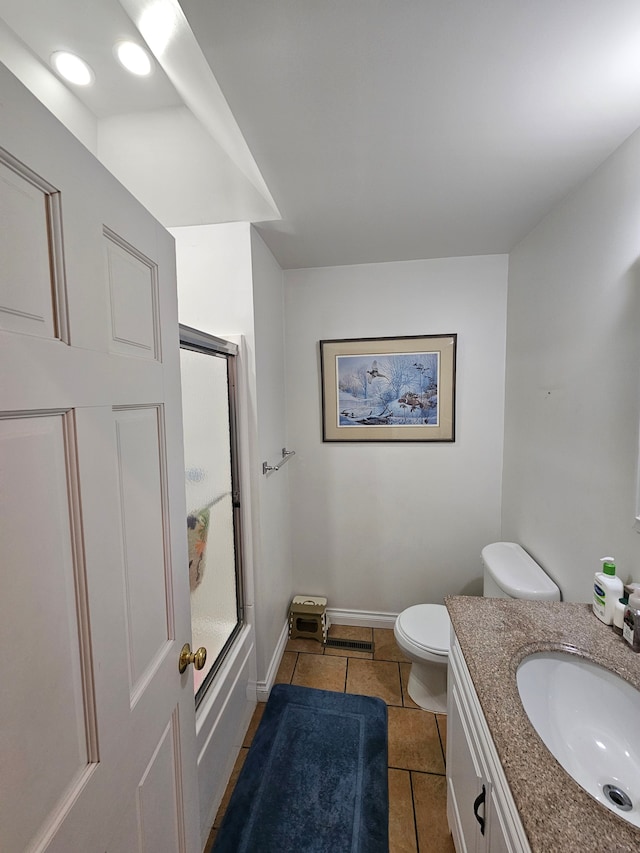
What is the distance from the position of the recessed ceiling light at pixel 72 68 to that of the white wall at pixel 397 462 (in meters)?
1.22

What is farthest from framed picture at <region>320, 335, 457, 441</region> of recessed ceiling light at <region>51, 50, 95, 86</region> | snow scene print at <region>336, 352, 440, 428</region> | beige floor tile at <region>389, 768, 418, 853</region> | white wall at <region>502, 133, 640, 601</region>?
beige floor tile at <region>389, 768, 418, 853</region>

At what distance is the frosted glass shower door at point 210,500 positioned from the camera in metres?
1.37

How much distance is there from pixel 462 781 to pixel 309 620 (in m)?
1.30

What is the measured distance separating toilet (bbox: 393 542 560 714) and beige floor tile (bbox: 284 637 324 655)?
562 millimetres

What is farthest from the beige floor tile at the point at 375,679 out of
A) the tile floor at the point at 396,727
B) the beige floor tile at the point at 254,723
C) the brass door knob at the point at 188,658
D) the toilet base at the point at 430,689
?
the brass door knob at the point at 188,658

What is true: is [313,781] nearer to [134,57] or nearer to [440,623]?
[440,623]

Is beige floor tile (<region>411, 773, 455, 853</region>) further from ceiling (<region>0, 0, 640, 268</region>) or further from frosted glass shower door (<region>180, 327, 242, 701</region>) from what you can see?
ceiling (<region>0, 0, 640, 268</region>)

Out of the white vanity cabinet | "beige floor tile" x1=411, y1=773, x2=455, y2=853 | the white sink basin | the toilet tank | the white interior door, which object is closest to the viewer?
the white interior door

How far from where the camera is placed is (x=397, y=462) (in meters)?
2.24

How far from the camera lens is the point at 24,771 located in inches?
17.6

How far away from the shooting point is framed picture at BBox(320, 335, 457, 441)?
2.14 m

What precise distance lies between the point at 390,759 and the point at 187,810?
1008 millimetres

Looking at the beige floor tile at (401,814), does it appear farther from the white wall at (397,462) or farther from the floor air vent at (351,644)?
the white wall at (397,462)

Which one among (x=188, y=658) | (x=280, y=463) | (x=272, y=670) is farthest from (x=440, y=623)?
(x=188, y=658)
